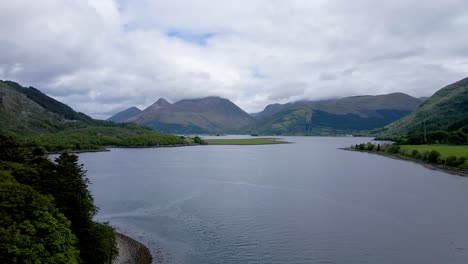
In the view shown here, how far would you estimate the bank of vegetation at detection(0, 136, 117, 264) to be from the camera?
2309cm

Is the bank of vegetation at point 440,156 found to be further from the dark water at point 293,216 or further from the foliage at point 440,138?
the foliage at point 440,138

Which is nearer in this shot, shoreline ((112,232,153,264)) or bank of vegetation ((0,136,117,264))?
bank of vegetation ((0,136,117,264))

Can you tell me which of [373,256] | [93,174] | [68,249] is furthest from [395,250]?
[93,174]

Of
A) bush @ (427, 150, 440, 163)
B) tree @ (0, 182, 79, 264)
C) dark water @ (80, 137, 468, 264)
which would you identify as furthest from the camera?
bush @ (427, 150, 440, 163)

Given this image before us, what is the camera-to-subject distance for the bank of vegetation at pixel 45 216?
75.8 ft

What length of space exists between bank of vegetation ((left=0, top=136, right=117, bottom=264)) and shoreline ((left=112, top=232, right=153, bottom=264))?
185cm

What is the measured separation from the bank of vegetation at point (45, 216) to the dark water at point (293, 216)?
9312 mm

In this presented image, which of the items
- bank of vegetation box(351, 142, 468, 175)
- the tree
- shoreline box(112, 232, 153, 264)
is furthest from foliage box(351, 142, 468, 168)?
the tree

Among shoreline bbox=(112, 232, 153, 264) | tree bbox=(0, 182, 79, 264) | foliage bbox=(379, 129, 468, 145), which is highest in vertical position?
foliage bbox=(379, 129, 468, 145)

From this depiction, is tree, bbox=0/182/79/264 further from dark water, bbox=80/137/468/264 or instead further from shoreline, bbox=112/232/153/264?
dark water, bbox=80/137/468/264

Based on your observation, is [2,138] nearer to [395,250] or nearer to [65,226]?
[65,226]

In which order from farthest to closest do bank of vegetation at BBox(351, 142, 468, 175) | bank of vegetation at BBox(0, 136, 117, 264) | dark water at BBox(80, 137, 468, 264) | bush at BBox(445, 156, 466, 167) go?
1. bush at BBox(445, 156, 466, 167)
2. bank of vegetation at BBox(351, 142, 468, 175)
3. dark water at BBox(80, 137, 468, 264)
4. bank of vegetation at BBox(0, 136, 117, 264)

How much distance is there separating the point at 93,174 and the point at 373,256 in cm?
8034

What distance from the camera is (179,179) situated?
307 feet
